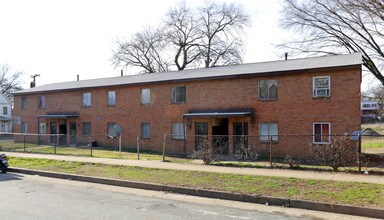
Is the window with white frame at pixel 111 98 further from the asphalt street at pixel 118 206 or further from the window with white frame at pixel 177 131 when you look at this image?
the asphalt street at pixel 118 206

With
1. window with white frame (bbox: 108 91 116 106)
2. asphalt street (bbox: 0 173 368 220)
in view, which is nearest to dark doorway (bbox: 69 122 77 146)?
window with white frame (bbox: 108 91 116 106)

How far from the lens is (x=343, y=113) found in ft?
60.2

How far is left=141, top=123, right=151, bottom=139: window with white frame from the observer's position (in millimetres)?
25906

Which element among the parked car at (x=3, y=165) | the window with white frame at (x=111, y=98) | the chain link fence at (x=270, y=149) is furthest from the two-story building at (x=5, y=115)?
the parked car at (x=3, y=165)

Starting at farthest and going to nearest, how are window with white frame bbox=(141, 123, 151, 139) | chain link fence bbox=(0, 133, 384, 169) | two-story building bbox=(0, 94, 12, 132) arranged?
two-story building bbox=(0, 94, 12, 132)
window with white frame bbox=(141, 123, 151, 139)
chain link fence bbox=(0, 133, 384, 169)

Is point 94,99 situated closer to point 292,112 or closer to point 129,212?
point 292,112

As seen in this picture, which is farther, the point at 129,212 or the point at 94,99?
the point at 94,99

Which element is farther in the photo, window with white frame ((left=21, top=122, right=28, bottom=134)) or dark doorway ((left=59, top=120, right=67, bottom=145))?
window with white frame ((left=21, top=122, right=28, bottom=134))

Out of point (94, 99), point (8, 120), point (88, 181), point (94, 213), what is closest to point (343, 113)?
point (88, 181)

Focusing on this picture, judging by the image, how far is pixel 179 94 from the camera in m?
24.5

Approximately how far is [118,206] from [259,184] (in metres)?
4.07

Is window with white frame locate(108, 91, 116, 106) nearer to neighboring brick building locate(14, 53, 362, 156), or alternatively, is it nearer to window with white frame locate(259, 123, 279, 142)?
neighboring brick building locate(14, 53, 362, 156)

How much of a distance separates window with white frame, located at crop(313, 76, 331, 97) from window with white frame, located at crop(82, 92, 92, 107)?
18.9 meters

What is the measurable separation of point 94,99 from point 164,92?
7650mm
